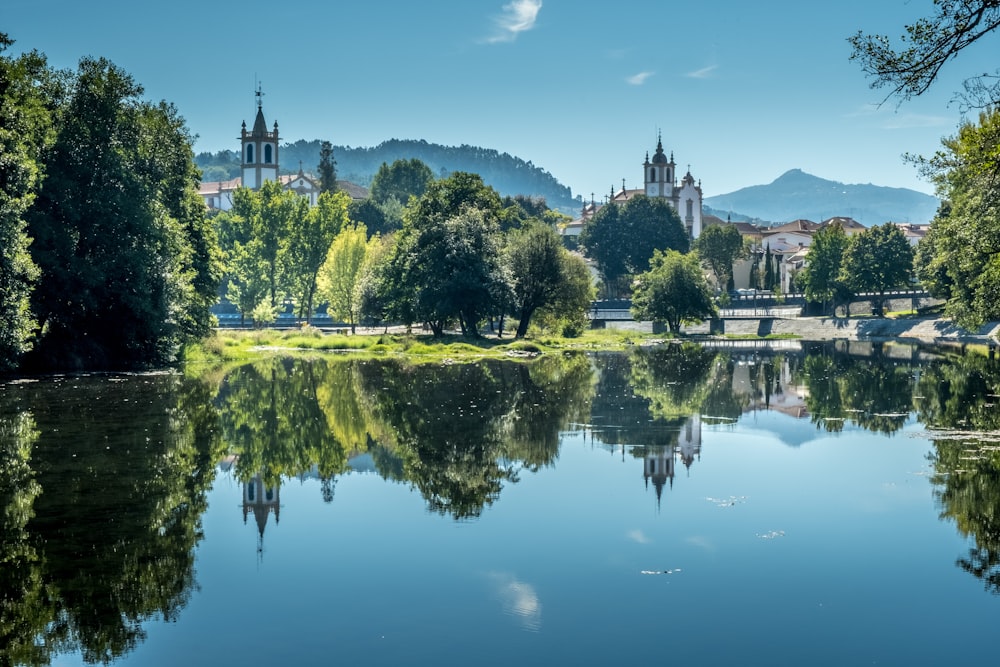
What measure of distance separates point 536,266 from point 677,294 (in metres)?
21.9

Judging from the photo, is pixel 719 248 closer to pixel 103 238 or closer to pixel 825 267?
pixel 825 267

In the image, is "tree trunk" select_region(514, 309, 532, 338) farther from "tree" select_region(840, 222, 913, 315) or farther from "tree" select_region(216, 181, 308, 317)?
"tree" select_region(840, 222, 913, 315)

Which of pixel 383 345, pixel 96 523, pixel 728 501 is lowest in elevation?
pixel 728 501

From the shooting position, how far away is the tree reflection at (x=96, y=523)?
41.0 ft

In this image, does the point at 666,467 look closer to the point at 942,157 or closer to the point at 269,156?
the point at 942,157

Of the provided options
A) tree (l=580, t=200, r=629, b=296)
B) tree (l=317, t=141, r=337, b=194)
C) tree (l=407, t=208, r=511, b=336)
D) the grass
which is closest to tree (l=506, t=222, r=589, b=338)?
the grass

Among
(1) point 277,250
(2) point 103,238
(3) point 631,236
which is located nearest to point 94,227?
(2) point 103,238

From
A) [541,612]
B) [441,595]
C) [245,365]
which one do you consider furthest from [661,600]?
[245,365]

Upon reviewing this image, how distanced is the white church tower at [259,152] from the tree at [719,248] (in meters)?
75.6

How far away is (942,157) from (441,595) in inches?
1890

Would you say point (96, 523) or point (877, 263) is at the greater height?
point (877, 263)

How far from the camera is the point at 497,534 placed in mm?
16984

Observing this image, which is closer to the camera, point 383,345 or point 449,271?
point 449,271

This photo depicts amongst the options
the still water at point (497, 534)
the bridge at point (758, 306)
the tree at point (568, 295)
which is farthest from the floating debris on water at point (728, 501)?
the bridge at point (758, 306)
